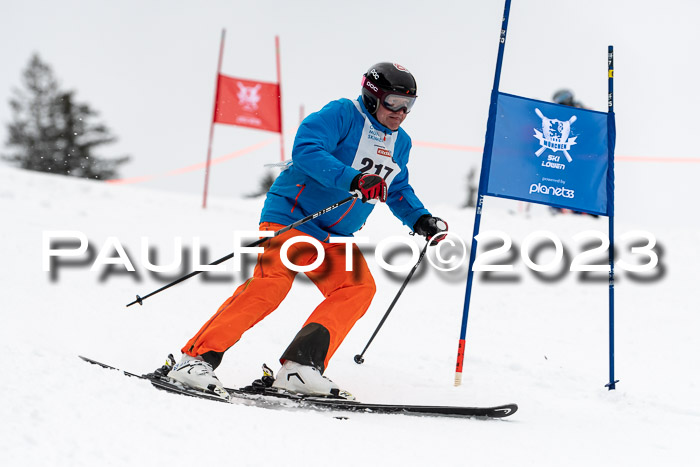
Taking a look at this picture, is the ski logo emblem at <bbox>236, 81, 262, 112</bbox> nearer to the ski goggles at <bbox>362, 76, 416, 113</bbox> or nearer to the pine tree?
the ski goggles at <bbox>362, 76, 416, 113</bbox>

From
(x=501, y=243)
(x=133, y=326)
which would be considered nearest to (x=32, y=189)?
(x=133, y=326)

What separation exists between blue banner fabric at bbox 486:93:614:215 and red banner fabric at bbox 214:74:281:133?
27.1 feet

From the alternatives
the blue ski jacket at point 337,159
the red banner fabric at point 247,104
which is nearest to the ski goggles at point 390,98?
the blue ski jacket at point 337,159

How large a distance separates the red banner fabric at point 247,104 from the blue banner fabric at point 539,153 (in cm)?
827

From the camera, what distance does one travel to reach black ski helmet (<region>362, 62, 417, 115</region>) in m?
3.46

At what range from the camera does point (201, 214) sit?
396 inches

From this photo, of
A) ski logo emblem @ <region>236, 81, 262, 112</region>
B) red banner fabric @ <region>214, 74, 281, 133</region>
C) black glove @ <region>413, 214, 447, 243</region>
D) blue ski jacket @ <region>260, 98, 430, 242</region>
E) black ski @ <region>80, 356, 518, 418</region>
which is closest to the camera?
black ski @ <region>80, 356, 518, 418</region>

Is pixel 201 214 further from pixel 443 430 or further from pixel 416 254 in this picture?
pixel 443 430

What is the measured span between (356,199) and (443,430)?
136 centimetres

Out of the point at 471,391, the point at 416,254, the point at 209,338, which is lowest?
the point at 471,391

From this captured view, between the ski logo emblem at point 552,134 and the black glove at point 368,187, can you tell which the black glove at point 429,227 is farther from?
the ski logo emblem at point 552,134

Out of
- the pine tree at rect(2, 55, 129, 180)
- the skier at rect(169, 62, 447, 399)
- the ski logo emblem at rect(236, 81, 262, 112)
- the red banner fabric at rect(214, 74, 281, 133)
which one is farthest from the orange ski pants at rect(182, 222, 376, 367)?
the pine tree at rect(2, 55, 129, 180)

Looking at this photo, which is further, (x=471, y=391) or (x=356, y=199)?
(x=471, y=391)

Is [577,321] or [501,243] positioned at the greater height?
[501,243]
